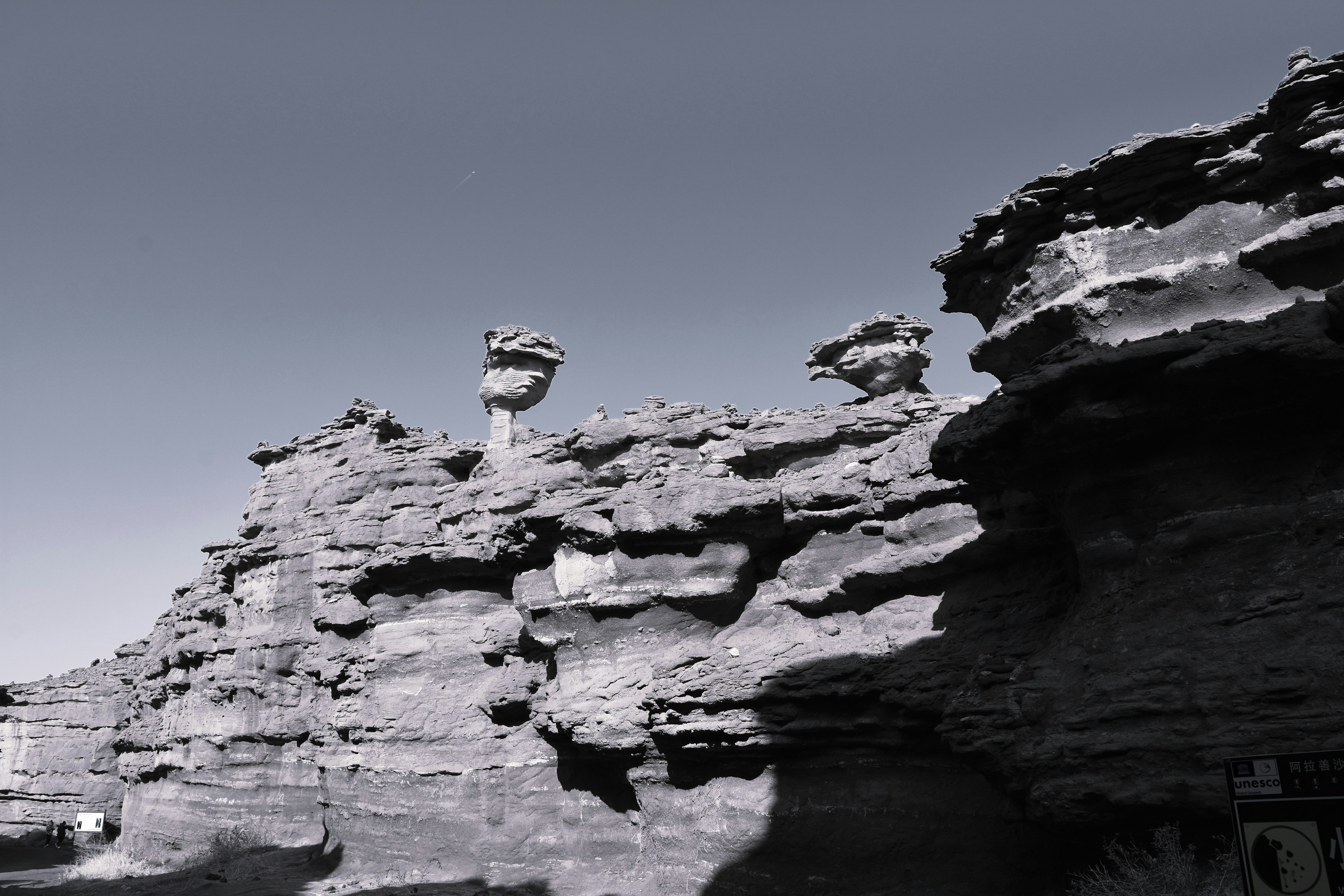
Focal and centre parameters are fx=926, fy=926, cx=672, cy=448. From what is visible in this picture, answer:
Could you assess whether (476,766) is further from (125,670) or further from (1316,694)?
(125,670)

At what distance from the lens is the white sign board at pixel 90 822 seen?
2872cm

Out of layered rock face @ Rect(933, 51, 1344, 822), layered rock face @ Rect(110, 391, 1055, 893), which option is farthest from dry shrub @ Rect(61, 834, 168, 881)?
layered rock face @ Rect(933, 51, 1344, 822)

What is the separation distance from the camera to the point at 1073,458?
36.3 ft

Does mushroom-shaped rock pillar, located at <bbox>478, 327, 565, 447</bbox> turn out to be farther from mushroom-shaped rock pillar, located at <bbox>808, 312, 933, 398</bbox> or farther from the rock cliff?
mushroom-shaped rock pillar, located at <bbox>808, 312, 933, 398</bbox>

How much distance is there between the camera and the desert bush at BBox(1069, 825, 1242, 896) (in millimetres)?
8555

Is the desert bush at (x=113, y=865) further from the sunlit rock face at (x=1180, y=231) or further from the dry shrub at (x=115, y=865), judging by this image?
the sunlit rock face at (x=1180, y=231)

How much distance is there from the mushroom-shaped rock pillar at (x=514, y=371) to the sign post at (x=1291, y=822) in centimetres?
2340

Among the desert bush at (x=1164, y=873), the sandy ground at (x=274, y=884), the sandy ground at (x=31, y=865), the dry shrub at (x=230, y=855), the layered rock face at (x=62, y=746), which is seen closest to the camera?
the desert bush at (x=1164, y=873)

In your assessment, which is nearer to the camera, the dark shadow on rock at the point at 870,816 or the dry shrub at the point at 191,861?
the dark shadow on rock at the point at 870,816

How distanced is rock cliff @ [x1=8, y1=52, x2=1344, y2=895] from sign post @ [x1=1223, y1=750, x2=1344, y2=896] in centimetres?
395

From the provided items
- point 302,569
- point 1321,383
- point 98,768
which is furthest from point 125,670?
point 1321,383

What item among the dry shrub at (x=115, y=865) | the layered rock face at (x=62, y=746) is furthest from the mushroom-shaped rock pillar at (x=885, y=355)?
the layered rock face at (x=62, y=746)

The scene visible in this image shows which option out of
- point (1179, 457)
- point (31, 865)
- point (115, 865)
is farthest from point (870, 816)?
point (31, 865)

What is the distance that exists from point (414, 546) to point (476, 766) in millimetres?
5152
